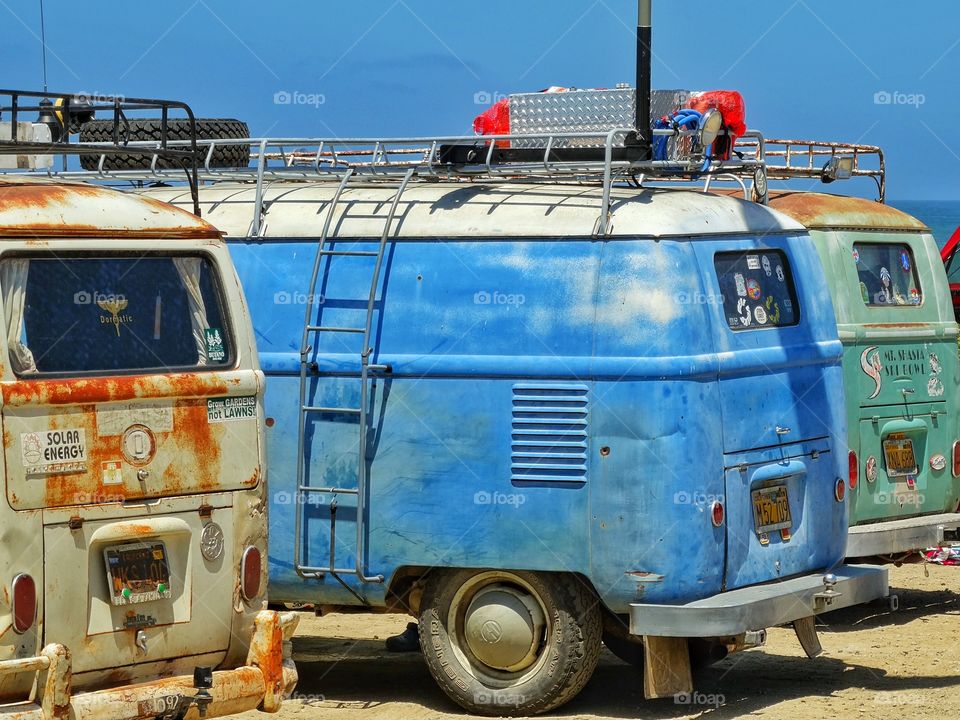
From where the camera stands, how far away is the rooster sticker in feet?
36.6

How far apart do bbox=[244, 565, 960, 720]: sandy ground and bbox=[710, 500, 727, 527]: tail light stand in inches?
41.7

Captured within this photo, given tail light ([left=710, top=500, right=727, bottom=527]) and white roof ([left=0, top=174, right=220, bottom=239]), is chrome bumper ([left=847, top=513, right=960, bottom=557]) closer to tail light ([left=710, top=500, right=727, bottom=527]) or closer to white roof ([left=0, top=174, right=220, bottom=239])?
tail light ([left=710, top=500, right=727, bottom=527])

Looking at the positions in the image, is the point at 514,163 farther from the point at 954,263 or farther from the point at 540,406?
the point at 954,263

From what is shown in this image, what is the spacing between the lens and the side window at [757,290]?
8.87 metres

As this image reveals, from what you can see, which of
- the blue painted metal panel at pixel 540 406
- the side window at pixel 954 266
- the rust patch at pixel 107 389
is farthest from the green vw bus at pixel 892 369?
the side window at pixel 954 266

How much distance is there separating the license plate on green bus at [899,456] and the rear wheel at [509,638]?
3365 mm

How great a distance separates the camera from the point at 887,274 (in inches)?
456

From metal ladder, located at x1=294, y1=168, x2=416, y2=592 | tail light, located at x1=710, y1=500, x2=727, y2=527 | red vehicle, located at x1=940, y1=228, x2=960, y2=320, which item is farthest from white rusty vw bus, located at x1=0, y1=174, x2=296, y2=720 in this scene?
red vehicle, located at x1=940, y1=228, x2=960, y2=320

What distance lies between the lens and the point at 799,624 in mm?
9273

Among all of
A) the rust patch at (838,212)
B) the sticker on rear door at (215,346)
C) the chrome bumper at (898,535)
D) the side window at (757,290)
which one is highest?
the rust patch at (838,212)

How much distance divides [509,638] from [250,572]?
6.26 feet

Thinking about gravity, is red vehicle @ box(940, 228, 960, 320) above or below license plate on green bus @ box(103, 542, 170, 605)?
above

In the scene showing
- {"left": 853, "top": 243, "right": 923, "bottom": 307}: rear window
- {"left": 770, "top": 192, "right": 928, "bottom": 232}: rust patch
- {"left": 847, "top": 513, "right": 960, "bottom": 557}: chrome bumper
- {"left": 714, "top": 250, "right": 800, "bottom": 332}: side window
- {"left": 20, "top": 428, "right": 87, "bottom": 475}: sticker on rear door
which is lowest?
{"left": 847, "top": 513, "right": 960, "bottom": 557}: chrome bumper

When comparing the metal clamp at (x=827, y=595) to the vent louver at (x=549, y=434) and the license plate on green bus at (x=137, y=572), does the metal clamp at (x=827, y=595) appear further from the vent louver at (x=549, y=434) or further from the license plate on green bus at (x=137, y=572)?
the license plate on green bus at (x=137, y=572)
